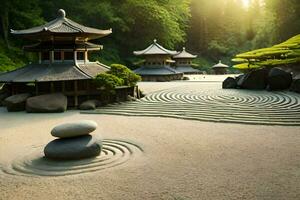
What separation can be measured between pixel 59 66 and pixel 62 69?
0.65 meters

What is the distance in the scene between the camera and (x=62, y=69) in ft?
81.1

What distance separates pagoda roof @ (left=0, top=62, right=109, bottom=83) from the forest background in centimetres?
1433

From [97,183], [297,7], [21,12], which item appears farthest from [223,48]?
[97,183]

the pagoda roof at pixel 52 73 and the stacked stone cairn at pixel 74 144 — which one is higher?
the pagoda roof at pixel 52 73

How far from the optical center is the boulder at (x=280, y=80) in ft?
97.3

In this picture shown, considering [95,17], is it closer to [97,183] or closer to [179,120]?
[179,120]

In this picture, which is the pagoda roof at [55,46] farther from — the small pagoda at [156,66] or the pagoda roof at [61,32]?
the small pagoda at [156,66]

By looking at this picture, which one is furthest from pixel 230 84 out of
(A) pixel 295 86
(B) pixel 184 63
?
(B) pixel 184 63

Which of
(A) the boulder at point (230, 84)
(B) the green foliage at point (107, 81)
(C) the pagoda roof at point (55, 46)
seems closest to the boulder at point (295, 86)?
(A) the boulder at point (230, 84)

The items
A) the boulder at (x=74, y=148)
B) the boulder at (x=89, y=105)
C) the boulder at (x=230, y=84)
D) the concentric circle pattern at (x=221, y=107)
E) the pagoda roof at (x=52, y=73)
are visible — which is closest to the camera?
the boulder at (x=74, y=148)

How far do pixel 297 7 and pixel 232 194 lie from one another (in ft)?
138

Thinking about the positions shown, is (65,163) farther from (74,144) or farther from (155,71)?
(155,71)

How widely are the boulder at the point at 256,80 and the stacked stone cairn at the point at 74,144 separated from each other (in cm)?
2260

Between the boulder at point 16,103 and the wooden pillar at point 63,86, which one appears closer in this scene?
the boulder at point 16,103
